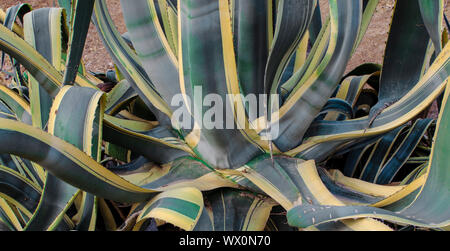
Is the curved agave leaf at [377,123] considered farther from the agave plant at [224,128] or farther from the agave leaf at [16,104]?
the agave leaf at [16,104]

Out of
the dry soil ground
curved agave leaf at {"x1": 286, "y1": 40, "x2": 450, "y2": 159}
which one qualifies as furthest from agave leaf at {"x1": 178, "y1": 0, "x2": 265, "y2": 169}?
the dry soil ground

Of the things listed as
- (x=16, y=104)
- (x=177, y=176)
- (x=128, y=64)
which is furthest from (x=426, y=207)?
(x=16, y=104)

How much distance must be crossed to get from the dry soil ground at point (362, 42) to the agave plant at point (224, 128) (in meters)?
1.04

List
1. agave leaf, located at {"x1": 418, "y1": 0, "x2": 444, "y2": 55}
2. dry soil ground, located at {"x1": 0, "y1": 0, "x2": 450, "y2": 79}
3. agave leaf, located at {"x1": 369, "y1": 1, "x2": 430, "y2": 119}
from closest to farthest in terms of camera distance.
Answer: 1. agave leaf, located at {"x1": 418, "y1": 0, "x2": 444, "y2": 55}
2. agave leaf, located at {"x1": 369, "y1": 1, "x2": 430, "y2": 119}
3. dry soil ground, located at {"x1": 0, "y1": 0, "x2": 450, "y2": 79}

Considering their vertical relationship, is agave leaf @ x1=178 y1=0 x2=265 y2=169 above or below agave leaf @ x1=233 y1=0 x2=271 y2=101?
below

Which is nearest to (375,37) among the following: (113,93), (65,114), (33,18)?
(113,93)

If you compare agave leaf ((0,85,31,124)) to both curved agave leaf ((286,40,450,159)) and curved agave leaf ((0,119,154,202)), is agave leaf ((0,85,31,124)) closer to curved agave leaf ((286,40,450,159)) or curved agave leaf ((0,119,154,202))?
curved agave leaf ((0,119,154,202))

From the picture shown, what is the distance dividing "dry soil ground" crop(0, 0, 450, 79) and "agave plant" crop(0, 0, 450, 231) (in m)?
1.04

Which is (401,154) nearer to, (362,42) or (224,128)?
(224,128)

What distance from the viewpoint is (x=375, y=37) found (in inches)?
81.3

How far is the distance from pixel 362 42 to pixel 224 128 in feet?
5.27

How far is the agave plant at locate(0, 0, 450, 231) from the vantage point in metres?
0.57

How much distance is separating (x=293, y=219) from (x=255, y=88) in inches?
9.0

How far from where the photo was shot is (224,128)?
0.66m
